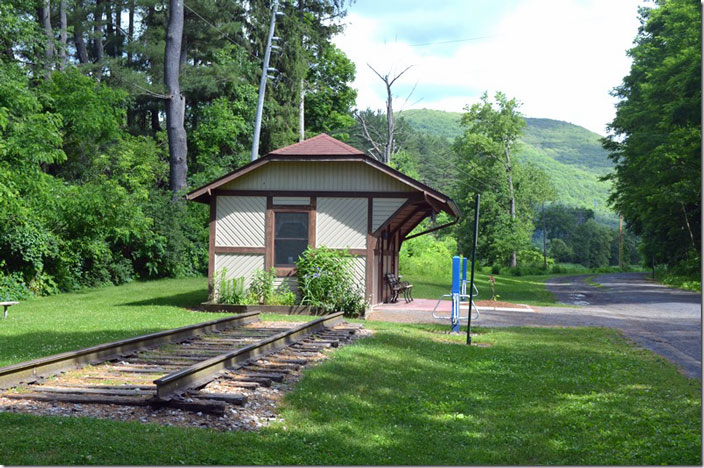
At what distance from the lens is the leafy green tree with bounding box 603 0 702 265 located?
98.7 ft

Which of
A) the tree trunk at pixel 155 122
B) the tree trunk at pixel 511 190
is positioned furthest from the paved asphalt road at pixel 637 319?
the tree trunk at pixel 511 190

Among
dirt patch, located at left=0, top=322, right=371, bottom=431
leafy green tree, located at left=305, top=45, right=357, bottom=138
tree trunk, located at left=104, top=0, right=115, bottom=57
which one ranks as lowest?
dirt patch, located at left=0, top=322, right=371, bottom=431

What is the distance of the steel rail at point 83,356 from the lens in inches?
272

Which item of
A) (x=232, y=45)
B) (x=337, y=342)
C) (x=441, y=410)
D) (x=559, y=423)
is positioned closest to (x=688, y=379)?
(x=559, y=423)

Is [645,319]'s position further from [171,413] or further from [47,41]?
[47,41]

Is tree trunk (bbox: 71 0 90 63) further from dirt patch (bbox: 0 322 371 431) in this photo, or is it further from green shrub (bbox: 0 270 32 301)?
dirt patch (bbox: 0 322 371 431)

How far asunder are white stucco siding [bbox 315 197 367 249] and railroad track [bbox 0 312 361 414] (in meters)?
6.39

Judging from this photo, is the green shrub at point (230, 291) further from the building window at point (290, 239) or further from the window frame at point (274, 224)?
the building window at point (290, 239)

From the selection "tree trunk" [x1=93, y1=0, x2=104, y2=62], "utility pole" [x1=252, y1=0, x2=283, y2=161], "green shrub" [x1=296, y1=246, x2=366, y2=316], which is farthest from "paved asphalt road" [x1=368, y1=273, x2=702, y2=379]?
"tree trunk" [x1=93, y1=0, x2=104, y2=62]

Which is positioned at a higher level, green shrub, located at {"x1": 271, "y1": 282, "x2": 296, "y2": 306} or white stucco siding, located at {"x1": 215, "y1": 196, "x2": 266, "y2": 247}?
white stucco siding, located at {"x1": 215, "y1": 196, "x2": 266, "y2": 247}

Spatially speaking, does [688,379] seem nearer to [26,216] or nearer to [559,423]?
[559,423]

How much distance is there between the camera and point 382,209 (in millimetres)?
18109

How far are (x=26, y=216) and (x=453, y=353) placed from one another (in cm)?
1435

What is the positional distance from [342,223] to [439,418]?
1201 centimetres
